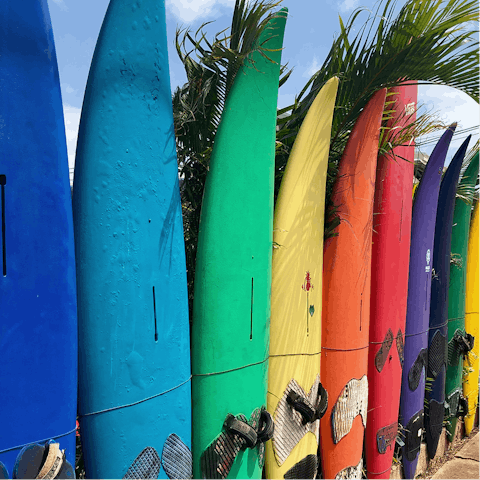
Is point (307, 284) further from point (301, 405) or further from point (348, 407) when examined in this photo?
point (348, 407)

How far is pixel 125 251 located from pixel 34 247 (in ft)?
1.17

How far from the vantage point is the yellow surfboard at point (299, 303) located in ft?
7.88

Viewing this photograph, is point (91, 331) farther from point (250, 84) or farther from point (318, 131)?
point (318, 131)

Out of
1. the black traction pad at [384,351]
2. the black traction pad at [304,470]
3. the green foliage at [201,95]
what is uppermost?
the green foliage at [201,95]

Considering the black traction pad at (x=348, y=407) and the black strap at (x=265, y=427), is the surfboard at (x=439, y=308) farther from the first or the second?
the black strap at (x=265, y=427)

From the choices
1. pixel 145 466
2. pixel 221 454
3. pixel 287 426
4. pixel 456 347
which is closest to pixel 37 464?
pixel 145 466

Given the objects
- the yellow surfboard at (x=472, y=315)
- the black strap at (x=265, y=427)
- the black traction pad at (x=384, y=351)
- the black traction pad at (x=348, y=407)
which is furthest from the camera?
the yellow surfboard at (x=472, y=315)

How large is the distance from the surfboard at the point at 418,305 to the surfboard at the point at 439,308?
1.03ft

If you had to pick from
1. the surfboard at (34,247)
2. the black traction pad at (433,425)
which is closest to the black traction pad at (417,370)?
the black traction pad at (433,425)

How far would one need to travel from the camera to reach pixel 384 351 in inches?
124

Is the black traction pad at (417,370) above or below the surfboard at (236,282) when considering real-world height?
below

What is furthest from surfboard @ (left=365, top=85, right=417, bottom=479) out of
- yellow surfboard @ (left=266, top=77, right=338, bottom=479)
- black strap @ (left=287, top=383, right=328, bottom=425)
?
black strap @ (left=287, top=383, right=328, bottom=425)

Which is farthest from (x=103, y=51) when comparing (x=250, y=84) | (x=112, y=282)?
(x=112, y=282)

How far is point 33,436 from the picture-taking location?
1.48 meters
